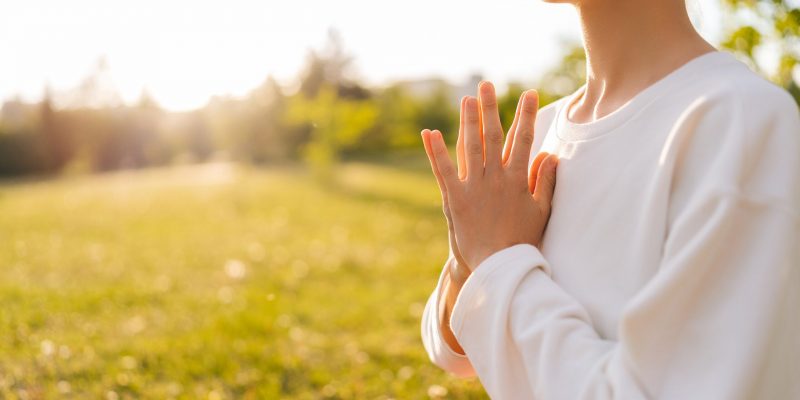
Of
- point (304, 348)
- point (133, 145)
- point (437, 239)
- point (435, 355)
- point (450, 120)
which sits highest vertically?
point (435, 355)

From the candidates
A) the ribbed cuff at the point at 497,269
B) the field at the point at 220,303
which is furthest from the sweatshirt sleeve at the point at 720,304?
the field at the point at 220,303

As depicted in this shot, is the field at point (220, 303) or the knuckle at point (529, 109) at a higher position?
the knuckle at point (529, 109)

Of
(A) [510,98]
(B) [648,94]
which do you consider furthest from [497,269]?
(A) [510,98]

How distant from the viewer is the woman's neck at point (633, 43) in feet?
4.03

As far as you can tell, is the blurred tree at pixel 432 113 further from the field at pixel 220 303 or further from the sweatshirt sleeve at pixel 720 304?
the sweatshirt sleeve at pixel 720 304

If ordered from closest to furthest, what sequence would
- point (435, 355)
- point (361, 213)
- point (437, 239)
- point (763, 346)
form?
point (763, 346) → point (435, 355) → point (437, 239) → point (361, 213)

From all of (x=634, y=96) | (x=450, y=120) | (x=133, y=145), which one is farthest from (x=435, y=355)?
(x=133, y=145)

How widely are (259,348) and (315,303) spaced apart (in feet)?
5.73

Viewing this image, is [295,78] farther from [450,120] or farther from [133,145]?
[450,120]

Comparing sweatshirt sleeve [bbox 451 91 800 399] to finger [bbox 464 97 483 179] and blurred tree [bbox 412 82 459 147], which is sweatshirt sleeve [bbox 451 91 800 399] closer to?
finger [bbox 464 97 483 179]

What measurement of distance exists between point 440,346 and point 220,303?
528cm

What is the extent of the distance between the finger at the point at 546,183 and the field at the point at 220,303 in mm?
2855

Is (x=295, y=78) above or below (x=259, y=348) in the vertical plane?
below

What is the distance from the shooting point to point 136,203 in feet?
53.7
